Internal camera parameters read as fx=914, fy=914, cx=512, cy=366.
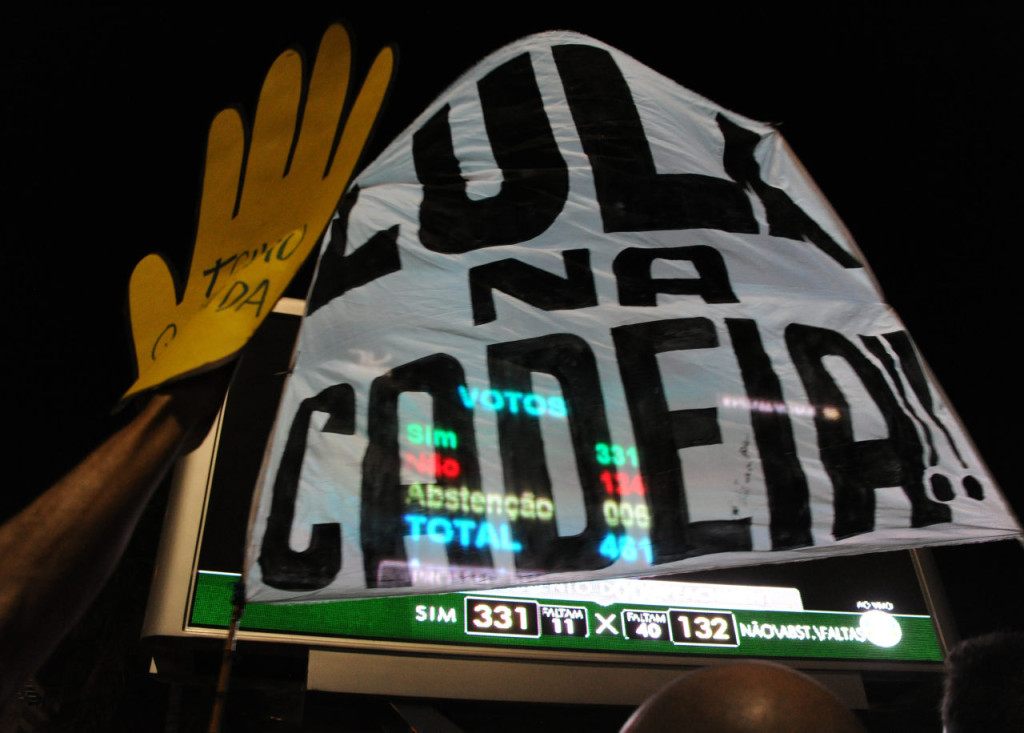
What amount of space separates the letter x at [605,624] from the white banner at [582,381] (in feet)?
6.09

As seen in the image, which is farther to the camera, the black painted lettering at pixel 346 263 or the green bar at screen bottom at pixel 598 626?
the green bar at screen bottom at pixel 598 626

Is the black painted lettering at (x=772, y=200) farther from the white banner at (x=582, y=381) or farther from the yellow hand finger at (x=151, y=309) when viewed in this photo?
the yellow hand finger at (x=151, y=309)

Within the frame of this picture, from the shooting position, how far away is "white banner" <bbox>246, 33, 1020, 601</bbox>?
6.87 feet

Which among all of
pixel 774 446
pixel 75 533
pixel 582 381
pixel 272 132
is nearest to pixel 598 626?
pixel 774 446

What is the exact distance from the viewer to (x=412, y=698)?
3.79 metres

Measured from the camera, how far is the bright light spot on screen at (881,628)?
445cm

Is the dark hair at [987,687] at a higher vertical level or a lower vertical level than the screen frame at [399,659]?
lower

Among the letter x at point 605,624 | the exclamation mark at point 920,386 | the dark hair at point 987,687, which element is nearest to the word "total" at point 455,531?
the dark hair at point 987,687

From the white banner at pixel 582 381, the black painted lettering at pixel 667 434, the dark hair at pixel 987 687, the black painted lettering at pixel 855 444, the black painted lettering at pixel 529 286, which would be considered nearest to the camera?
the dark hair at pixel 987 687

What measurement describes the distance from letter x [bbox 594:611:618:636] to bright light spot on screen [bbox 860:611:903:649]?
4.32 ft

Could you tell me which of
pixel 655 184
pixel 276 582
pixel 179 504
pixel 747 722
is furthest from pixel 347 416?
pixel 179 504

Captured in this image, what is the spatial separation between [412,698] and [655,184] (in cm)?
231

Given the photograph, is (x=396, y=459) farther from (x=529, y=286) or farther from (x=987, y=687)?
(x=987, y=687)

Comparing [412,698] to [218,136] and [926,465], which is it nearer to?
[926,465]
